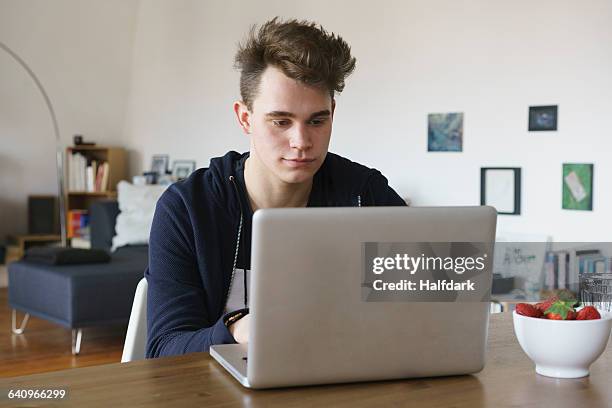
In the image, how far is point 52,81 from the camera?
23.9ft

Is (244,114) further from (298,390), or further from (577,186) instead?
(577,186)

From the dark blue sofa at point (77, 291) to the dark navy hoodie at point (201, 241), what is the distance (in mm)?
2755

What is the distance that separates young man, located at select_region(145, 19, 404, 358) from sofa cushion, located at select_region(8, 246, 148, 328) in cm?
275

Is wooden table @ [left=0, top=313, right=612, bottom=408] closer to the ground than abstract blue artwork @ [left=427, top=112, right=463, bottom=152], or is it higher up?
closer to the ground

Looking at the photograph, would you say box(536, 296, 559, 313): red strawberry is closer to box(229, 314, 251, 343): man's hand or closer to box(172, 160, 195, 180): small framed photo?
box(229, 314, 251, 343): man's hand

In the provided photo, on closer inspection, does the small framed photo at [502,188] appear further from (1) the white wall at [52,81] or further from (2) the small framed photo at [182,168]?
(1) the white wall at [52,81]

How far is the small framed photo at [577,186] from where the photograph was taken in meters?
4.06

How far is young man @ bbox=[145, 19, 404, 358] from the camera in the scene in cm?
171

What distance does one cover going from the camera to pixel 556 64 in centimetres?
419

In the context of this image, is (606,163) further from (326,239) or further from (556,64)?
(326,239)

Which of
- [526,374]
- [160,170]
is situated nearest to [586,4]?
[526,374]

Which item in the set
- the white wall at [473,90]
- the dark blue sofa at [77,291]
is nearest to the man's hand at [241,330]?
the white wall at [473,90]

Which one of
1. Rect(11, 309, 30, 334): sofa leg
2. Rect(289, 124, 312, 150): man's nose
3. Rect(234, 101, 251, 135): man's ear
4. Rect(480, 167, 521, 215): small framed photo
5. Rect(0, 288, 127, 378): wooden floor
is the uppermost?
Rect(234, 101, 251, 135): man's ear

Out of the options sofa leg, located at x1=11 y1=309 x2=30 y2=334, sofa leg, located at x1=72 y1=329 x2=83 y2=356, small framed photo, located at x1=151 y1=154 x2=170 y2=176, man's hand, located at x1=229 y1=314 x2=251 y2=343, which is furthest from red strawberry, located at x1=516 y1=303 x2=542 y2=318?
small framed photo, located at x1=151 y1=154 x2=170 y2=176
